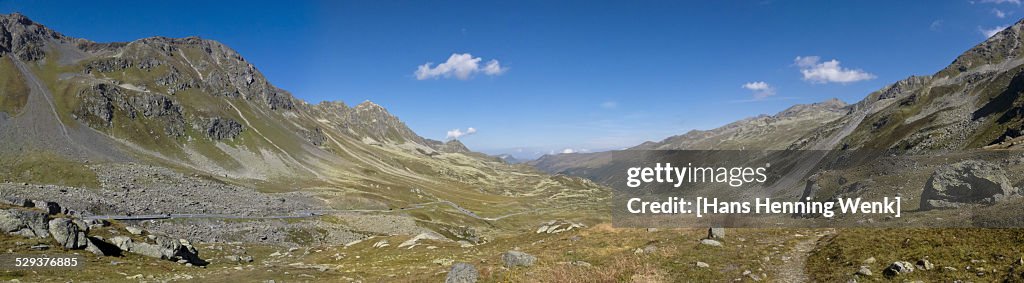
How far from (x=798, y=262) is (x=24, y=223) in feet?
194

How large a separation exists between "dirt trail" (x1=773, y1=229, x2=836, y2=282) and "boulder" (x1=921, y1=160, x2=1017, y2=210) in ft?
47.4

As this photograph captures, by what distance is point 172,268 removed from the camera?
39781 mm

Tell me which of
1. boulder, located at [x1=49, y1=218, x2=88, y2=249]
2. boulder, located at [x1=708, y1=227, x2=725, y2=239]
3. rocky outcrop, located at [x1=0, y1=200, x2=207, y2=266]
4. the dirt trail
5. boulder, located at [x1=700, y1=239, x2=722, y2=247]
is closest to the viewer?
the dirt trail

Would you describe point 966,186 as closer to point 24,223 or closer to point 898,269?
point 898,269

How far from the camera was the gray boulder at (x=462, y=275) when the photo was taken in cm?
2412

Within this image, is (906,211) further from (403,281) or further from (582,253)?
(403,281)

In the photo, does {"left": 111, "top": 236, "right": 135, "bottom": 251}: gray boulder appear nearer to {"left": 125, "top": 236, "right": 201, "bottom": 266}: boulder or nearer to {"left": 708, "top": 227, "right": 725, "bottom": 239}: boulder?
{"left": 125, "top": 236, "right": 201, "bottom": 266}: boulder

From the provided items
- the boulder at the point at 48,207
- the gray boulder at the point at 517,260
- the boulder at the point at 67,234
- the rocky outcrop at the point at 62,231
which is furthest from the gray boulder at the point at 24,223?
the gray boulder at the point at 517,260

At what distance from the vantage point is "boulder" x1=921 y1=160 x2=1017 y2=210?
35.3 m

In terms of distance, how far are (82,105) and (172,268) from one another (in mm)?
205860

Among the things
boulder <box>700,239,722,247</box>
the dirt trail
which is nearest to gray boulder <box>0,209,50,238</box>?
boulder <box>700,239,722,247</box>

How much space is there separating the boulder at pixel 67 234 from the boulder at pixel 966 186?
71.2 meters

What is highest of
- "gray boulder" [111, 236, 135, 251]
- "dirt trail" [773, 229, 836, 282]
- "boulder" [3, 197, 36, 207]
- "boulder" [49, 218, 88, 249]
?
"dirt trail" [773, 229, 836, 282]

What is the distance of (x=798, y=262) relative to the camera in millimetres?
24859
